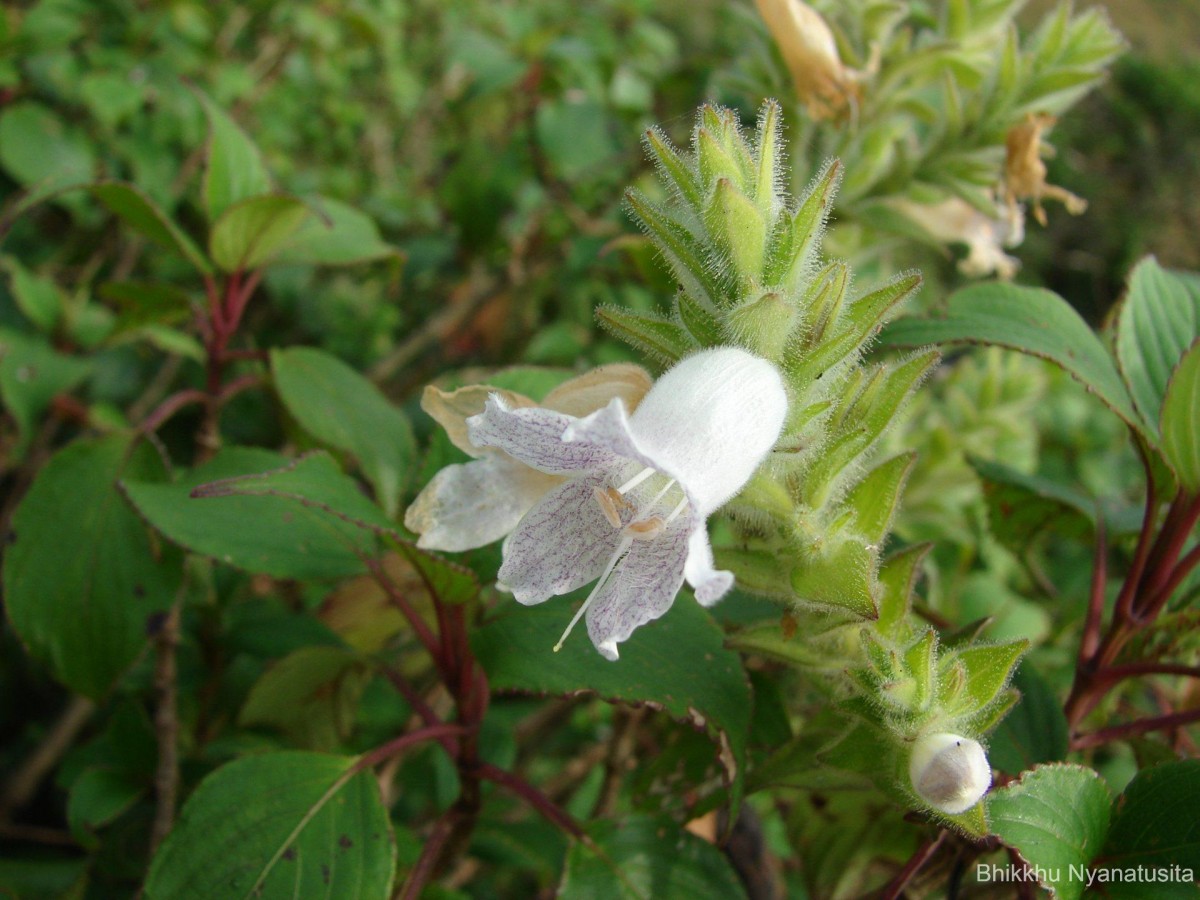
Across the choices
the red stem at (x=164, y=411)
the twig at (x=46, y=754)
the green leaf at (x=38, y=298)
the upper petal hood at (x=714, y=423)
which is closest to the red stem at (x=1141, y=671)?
the upper petal hood at (x=714, y=423)

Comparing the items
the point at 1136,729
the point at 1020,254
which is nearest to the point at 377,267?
the point at 1136,729

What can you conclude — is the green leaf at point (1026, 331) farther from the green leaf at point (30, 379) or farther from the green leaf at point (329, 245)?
the green leaf at point (30, 379)

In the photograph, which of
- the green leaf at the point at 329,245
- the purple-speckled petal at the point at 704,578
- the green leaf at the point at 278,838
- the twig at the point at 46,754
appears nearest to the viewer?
the purple-speckled petal at the point at 704,578

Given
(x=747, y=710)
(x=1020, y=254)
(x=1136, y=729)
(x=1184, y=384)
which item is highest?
(x=1184, y=384)

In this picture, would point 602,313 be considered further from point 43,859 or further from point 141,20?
point 141,20

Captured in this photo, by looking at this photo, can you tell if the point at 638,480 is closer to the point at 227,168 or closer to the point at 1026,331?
the point at 1026,331

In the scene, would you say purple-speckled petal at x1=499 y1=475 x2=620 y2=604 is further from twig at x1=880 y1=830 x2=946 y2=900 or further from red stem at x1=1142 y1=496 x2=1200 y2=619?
red stem at x1=1142 y1=496 x2=1200 y2=619
